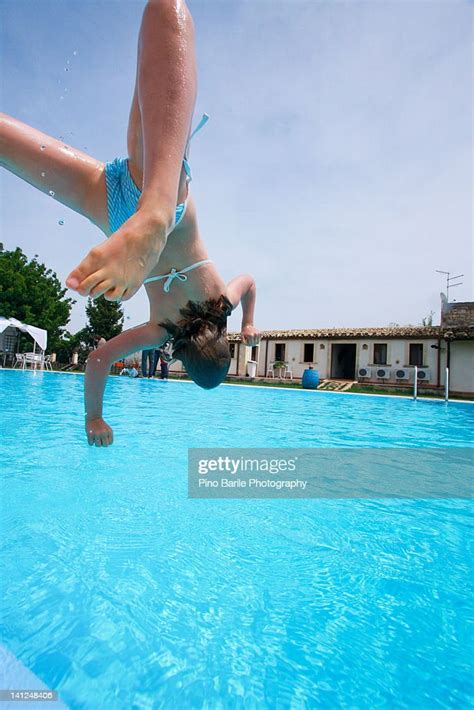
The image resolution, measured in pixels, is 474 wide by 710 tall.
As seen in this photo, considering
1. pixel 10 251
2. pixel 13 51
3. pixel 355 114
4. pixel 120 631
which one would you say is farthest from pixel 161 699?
pixel 10 251

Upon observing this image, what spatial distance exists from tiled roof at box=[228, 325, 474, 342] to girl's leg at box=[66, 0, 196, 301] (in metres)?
19.1

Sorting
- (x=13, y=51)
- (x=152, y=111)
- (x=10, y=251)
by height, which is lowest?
(x=152, y=111)

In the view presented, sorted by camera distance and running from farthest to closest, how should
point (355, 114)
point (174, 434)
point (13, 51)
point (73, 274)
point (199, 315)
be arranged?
point (355, 114) → point (174, 434) → point (13, 51) → point (199, 315) → point (73, 274)

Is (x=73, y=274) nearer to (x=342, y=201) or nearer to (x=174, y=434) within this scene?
(x=174, y=434)

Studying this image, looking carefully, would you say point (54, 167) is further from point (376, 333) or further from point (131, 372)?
point (376, 333)

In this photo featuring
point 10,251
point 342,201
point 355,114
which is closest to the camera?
point 355,114

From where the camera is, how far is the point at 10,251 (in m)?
27.3

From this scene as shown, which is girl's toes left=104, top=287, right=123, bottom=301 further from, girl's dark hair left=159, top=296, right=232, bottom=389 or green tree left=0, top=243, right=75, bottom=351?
green tree left=0, top=243, right=75, bottom=351

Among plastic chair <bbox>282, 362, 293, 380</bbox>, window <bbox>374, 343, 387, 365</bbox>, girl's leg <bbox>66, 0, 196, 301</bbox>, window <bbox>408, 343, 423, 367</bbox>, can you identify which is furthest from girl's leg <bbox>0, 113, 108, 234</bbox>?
plastic chair <bbox>282, 362, 293, 380</bbox>

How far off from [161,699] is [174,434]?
465 centimetres

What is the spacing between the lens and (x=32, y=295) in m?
26.2

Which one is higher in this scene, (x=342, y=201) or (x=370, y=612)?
(x=342, y=201)

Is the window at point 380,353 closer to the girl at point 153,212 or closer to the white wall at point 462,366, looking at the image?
the white wall at point 462,366

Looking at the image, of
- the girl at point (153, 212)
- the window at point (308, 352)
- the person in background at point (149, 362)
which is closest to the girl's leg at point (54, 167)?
the girl at point (153, 212)
